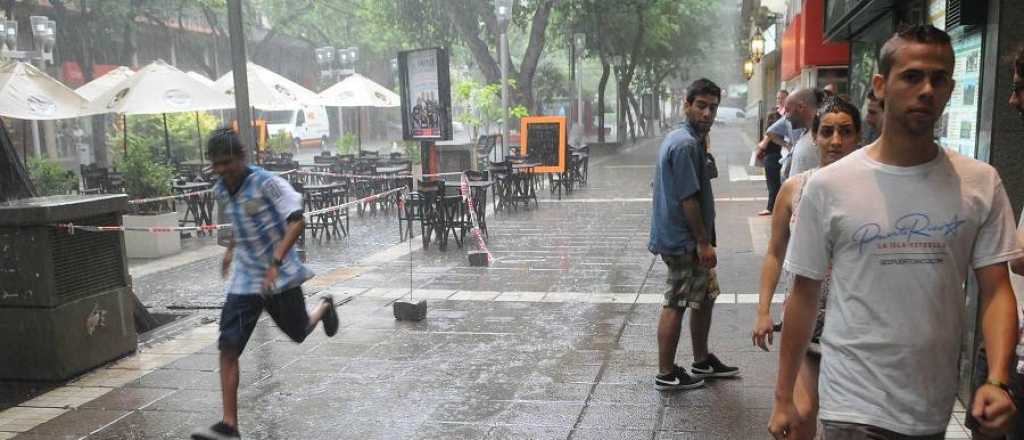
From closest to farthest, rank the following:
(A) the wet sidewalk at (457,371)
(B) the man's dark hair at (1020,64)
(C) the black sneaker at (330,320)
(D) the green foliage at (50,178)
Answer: (B) the man's dark hair at (1020,64) → (A) the wet sidewalk at (457,371) → (C) the black sneaker at (330,320) → (D) the green foliage at (50,178)

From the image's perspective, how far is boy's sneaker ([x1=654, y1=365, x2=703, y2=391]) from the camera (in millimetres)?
4910

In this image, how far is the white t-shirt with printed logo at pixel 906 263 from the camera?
2.16 meters

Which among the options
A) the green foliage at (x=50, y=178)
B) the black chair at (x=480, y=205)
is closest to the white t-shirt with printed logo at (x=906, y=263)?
the black chair at (x=480, y=205)

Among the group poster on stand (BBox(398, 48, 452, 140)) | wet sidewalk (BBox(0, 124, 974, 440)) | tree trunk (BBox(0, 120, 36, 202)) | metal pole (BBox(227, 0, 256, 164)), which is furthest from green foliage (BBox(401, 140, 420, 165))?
tree trunk (BBox(0, 120, 36, 202))

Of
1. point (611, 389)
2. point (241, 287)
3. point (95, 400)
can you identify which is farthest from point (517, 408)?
point (95, 400)

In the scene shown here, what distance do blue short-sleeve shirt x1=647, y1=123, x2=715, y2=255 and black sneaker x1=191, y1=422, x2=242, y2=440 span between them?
8.13 ft

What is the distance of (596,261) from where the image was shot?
373 inches

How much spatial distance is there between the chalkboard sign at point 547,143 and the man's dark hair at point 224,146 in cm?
1279

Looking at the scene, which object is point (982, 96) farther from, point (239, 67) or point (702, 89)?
point (239, 67)

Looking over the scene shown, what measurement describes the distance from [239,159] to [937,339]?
3518mm

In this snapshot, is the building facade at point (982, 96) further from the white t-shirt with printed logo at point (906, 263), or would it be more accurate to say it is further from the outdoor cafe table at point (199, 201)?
the outdoor cafe table at point (199, 201)

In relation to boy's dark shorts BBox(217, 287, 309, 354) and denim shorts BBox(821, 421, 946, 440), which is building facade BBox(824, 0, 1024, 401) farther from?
boy's dark shorts BBox(217, 287, 309, 354)

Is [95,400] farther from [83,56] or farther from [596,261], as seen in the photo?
[83,56]

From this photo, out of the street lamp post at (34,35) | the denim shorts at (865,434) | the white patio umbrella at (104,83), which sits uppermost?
the street lamp post at (34,35)
